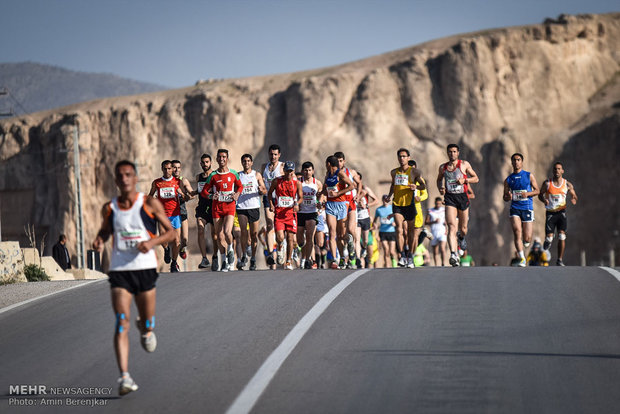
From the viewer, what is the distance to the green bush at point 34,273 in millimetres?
19473

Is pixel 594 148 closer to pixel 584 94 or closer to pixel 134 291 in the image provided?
pixel 584 94

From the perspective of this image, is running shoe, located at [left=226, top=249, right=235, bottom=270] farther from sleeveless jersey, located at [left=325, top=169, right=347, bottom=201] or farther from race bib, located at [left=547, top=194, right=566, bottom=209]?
race bib, located at [left=547, top=194, right=566, bottom=209]

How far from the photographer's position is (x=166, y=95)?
6469 centimetres

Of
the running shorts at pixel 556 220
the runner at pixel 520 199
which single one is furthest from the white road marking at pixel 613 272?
the running shorts at pixel 556 220

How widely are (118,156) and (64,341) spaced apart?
5262 cm

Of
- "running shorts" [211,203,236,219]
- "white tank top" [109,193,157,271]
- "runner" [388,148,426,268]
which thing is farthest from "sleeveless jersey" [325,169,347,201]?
"white tank top" [109,193,157,271]

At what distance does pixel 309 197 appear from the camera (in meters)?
16.6

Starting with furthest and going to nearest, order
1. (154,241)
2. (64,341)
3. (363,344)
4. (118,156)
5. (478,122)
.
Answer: (118,156) < (478,122) < (64,341) < (363,344) < (154,241)

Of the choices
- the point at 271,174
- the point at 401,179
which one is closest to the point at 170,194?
the point at 271,174

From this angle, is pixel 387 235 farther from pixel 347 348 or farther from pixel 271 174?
pixel 347 348

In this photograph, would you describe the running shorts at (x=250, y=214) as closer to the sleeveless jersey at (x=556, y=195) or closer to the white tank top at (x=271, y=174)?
the white tank top at (x=271, y=174)

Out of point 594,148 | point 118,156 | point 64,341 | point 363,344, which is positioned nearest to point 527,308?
point 363,344

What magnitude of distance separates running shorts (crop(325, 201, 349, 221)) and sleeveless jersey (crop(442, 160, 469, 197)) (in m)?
1.93

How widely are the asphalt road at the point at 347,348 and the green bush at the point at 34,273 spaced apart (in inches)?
252
